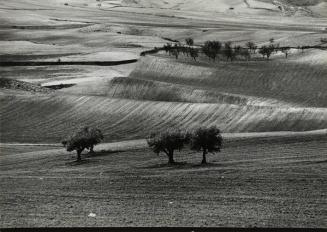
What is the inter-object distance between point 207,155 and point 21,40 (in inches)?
3930

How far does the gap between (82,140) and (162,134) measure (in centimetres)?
811

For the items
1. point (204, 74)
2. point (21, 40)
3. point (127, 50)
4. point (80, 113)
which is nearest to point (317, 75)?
point (204, 74)

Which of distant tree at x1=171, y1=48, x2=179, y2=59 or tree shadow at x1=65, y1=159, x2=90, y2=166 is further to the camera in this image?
distant tree at x1=171, y1=48, x2=179, y2=59

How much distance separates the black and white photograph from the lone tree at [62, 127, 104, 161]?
0.36 ft

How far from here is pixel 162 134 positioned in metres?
47.6

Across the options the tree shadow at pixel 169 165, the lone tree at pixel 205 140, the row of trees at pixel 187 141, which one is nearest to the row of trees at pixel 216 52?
the row of trees at pixel 187 141

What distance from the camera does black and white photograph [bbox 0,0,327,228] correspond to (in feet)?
104

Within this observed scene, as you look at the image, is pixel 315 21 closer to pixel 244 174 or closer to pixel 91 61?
pixel 91 61

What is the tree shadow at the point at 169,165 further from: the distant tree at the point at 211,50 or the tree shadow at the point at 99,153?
the distant tree at the point at 211,50

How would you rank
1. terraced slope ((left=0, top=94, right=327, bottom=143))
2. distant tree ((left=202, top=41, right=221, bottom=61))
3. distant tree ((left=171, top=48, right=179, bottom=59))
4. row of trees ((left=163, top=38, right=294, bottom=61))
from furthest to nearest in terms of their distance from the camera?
distant tree ((left=171, top=48, right=179, bottom=59)) < row of trees ((left=163, top=38, right=294, bottom=61)) < distant tree ((left=202, top=41, right=221, bottom=61)) < terraced slope ((left=0, top=94, right=327, bottom=143))

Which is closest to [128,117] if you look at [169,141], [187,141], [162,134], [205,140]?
[187,141]

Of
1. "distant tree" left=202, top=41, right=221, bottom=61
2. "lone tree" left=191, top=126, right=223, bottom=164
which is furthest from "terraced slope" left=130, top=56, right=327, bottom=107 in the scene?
"lone tree" left=191, top=126, right=223, bottom=164

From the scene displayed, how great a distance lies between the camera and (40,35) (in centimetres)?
15100

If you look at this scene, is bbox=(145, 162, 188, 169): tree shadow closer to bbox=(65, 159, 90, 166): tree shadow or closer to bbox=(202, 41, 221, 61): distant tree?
bbox=(65, 159, 90, 166): tree shadow
